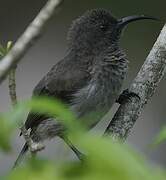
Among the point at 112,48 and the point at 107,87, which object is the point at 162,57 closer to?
the point at 107,87

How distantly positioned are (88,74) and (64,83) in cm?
20

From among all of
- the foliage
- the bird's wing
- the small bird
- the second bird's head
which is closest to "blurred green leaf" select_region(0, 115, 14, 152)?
the foliage

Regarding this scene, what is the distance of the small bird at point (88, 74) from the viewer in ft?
13.5

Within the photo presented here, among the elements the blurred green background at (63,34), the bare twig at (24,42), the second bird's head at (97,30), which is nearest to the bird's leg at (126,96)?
the second bird's head at (97,30)

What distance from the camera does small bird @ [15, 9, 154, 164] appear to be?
13.5 feet

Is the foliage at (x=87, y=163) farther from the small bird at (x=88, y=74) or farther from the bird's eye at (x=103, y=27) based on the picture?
the bird's eye at (x=103, y=27)

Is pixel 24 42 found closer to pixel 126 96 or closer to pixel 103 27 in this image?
pixel 126 96

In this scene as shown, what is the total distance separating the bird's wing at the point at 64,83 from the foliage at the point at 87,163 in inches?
124

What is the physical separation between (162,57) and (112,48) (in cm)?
85

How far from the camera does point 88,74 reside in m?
4.16

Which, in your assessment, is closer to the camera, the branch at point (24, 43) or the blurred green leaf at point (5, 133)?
the blurred green leaf at point (5, 133)

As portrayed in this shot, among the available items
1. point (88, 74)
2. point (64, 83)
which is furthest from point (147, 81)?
point (64, 83)

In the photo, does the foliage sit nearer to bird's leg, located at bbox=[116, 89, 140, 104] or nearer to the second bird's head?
bird's leg, located at bbox=[116, 89, 140, 104]

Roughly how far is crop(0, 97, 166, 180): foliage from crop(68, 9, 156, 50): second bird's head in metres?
3.52
